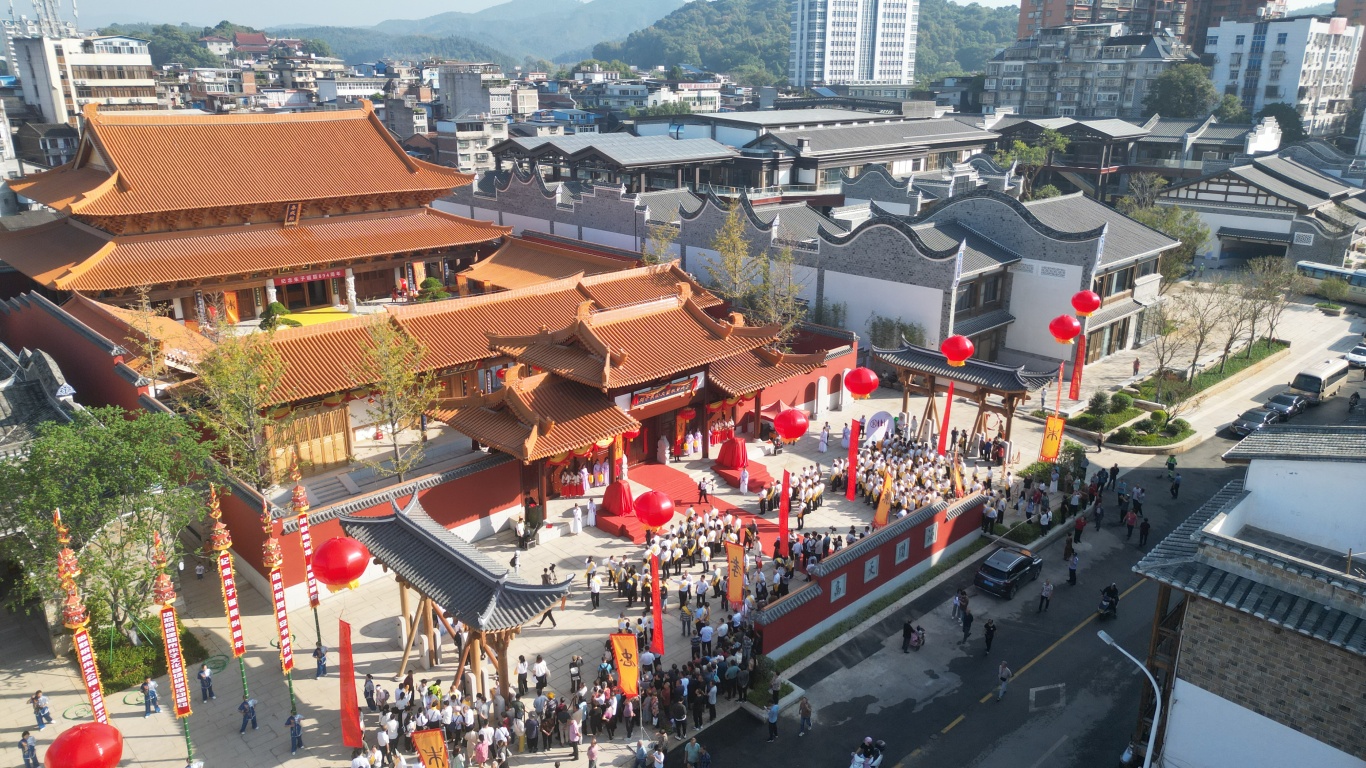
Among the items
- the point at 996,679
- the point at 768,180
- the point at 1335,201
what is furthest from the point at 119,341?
the point at 1335,201

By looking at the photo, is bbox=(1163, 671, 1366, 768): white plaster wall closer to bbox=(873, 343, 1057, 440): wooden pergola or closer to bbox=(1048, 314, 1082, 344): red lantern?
bbox=(873, 343, 1057, 440): wooden pergola

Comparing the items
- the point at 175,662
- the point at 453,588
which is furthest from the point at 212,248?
the point at 453,588

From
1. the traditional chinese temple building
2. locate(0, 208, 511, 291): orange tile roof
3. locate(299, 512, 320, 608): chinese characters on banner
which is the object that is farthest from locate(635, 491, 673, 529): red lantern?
locate(0, 208, 511, 291): orange tile roof

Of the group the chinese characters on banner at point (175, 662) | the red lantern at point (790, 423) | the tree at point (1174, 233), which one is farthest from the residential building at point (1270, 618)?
the tree at point (1174, 233)

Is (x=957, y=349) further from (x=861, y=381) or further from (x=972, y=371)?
(x=861, y=381)

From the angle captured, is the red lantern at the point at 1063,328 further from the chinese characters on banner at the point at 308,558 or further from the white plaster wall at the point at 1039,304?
the chinese characters on banner at the point at 308,558

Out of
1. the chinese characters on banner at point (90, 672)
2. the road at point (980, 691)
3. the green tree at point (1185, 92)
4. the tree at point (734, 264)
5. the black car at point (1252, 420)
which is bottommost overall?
the road at point (980, 691)
